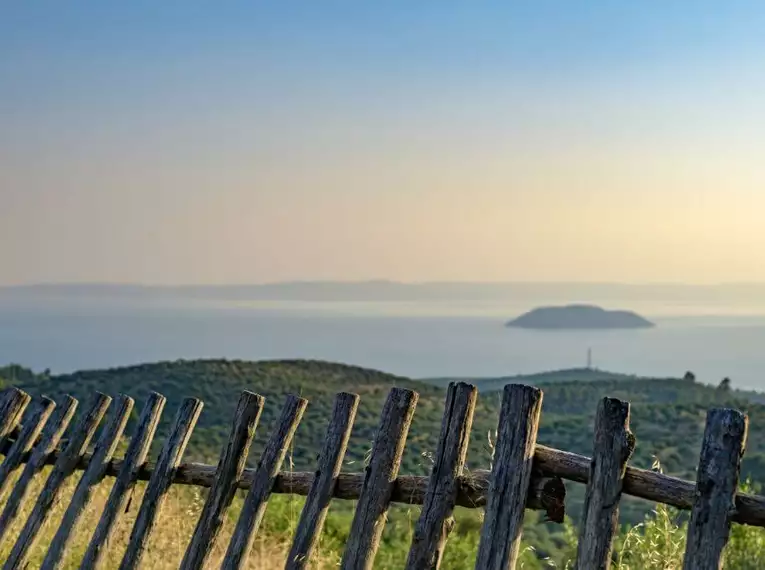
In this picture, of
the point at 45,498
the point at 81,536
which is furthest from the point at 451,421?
the point at 81,536

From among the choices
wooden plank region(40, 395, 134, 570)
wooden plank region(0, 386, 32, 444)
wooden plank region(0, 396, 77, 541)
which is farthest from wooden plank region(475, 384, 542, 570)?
wooden plank region(0, 386, 32, 444)

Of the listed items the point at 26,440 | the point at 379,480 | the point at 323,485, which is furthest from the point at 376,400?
the point at 379,480

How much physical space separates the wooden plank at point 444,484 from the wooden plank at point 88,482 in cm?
248

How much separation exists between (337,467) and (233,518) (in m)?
5.69

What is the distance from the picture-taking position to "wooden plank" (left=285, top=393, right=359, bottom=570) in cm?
398

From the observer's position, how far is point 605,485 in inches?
125

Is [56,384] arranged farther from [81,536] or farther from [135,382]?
[81,536]

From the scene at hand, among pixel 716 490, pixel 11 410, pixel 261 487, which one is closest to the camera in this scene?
pixel 716 490

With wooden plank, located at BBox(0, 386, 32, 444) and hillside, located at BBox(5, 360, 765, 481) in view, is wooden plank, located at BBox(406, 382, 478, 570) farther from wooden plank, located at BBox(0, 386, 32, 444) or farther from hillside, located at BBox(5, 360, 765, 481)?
hillside, located at BBox(5, 360, 765, 481)

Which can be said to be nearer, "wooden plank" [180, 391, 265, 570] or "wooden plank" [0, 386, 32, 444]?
"wooden plank" [180, 391, 265, 570]

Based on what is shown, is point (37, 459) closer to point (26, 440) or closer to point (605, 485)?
point (26, 440)

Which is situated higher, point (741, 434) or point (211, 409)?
point (741, 434)

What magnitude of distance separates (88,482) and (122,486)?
1.21 ft

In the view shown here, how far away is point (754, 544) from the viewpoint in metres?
7.39
